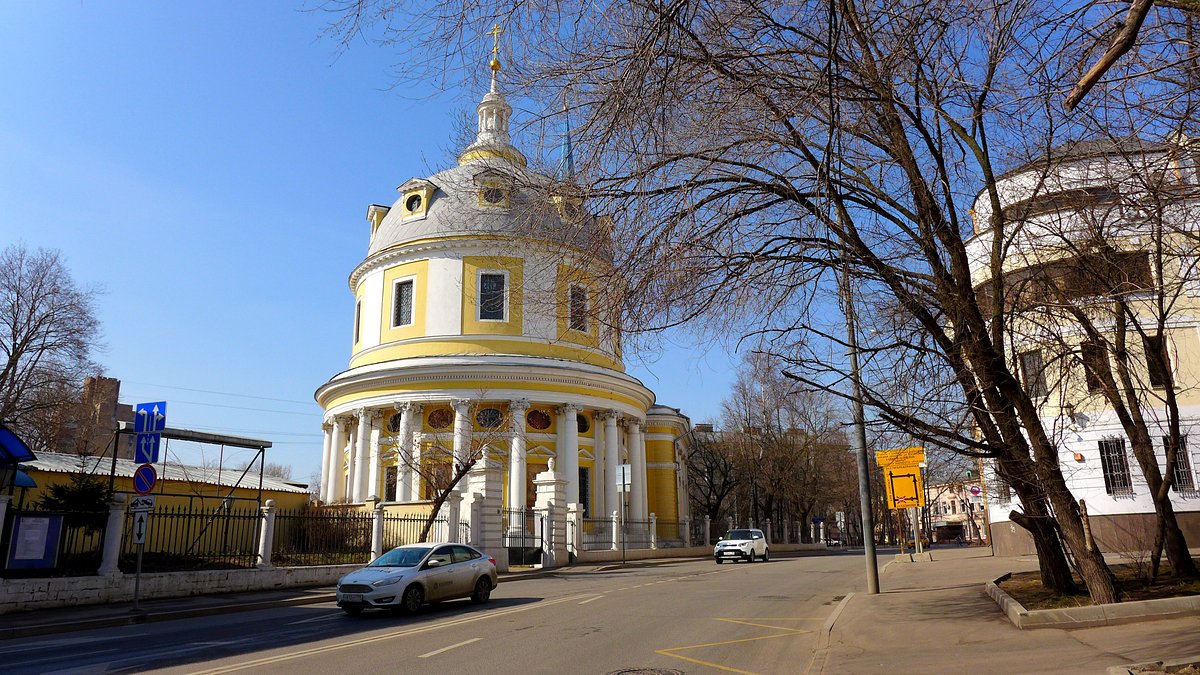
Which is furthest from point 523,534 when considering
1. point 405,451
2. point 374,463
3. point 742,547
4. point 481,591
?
point 481,591

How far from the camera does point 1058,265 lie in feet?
40.4

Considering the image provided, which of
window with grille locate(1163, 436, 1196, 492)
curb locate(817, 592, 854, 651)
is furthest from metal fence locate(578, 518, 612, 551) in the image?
curb locate(817, 592, 854, 651)

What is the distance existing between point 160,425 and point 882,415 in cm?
1966

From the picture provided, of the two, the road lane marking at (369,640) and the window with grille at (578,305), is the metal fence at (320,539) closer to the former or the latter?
the road lane marking at (369,640)

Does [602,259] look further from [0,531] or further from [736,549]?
[736,549]

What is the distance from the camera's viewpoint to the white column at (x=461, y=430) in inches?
1361

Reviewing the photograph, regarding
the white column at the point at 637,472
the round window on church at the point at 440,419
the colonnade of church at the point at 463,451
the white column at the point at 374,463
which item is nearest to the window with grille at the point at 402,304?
the colonnade of church at the point at 463,451

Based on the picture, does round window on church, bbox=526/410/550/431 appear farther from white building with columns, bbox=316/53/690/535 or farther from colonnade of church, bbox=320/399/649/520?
colonnade of church, bbox=320/399/649/520

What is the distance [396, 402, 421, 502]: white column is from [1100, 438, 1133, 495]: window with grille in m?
24.9

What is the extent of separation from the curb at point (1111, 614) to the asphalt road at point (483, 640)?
8.93 ft

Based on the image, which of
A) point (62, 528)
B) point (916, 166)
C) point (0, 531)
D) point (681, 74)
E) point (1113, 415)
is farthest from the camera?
point (1113, 415)

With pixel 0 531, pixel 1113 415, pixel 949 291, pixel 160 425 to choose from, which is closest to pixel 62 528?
pixel 0 531

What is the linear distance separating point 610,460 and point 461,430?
29.2 ft

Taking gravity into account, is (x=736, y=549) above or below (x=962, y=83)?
below
